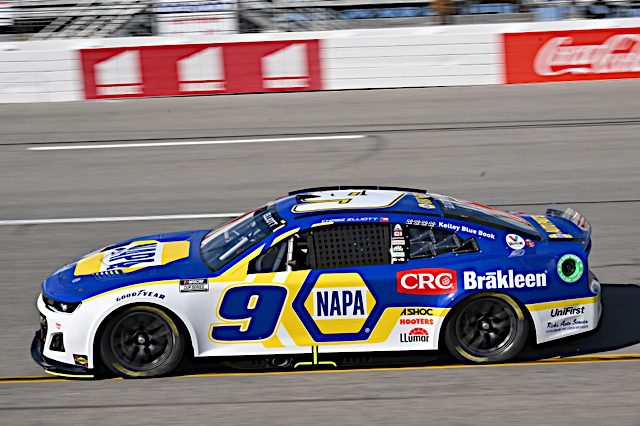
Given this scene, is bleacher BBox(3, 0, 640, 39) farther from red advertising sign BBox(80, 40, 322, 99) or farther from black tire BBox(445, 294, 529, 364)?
black tire BBox(445, 294, 529, 364)

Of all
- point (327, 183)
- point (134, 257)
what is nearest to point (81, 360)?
point (134, 257)

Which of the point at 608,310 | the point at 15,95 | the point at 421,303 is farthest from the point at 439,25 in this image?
the point at 421,303

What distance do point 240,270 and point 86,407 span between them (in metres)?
1.45

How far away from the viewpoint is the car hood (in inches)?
278

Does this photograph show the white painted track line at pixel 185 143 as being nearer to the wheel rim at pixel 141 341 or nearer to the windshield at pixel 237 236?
the windshield at pixel 237 236

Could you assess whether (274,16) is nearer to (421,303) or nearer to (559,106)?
(559,106)

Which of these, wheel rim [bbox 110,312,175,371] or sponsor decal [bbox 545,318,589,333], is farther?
sponsor decal [bbox 545,318,589,333]

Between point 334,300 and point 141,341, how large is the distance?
146cm

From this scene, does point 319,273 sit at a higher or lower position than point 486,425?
higher

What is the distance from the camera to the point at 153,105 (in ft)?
57.5

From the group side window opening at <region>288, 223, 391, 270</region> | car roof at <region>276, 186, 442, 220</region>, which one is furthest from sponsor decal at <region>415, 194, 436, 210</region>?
side window opening at <region>288, 223, 391, 270</region>

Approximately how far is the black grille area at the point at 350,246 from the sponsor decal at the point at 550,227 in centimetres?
135

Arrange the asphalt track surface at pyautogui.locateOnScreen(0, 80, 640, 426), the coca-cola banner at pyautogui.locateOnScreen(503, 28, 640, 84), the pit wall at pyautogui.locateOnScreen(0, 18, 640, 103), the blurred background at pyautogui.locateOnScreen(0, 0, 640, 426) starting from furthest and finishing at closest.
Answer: the pit wall at pyautogui.locateOnScreen(0, 18, 640, 103) < the coca-cola banner at pyautogui.locateOnScreen(503, 28, 640, 84) < the blurred background at pyautogui.locateOnScreen(0, 0, 640, 426) < the asphalt track surface at pyautogui.locateOnScreen(0, 80, 640, 426)

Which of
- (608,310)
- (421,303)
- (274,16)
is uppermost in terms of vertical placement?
(274,16)
